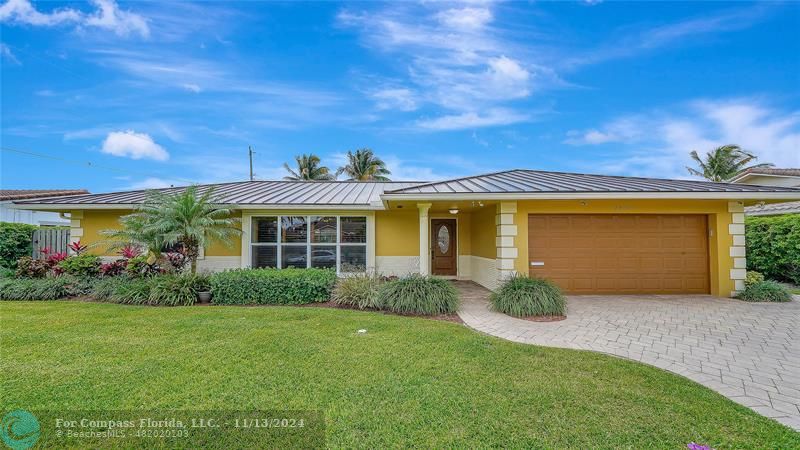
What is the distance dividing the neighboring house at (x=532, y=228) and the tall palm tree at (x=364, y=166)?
2206cm

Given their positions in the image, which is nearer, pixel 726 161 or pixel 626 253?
pixel 626 253

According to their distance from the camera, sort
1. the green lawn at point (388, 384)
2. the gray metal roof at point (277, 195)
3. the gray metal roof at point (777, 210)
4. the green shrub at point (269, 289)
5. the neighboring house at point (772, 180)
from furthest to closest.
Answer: the neighboring house at point (772, 180) → the gray metal roof at point (777, 210) → the gray metal roof at point (277, 195) → the green shrub at point (269, 289) → the green lawn at point (388, 384)

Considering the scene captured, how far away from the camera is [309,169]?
33156 millimetres

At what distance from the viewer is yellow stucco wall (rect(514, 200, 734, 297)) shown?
8.77m

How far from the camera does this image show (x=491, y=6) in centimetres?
921

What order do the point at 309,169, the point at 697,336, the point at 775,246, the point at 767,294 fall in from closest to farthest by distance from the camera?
1. the point at 697,336
2. the point at 767,294
3. the point at 775,246
4. the point at 309,169

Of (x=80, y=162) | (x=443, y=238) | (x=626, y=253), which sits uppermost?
(x=80, y=162)

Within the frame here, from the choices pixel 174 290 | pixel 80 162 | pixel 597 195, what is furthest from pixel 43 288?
pixel 80 162

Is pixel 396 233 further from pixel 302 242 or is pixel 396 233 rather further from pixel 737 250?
pixel 737 250

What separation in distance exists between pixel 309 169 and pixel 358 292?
27.8 metres

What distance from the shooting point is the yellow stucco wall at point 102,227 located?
10.3 metres

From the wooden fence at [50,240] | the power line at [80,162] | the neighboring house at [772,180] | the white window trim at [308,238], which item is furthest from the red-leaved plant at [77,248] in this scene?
the neighboring house at [772,180]

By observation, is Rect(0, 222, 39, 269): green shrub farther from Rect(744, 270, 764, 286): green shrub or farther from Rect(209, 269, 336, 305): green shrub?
Rect(744, 270, 764, 286): green shrub

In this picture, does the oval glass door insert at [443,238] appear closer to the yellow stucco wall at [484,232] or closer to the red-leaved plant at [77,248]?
the yellow stucco wall at [484,232]
